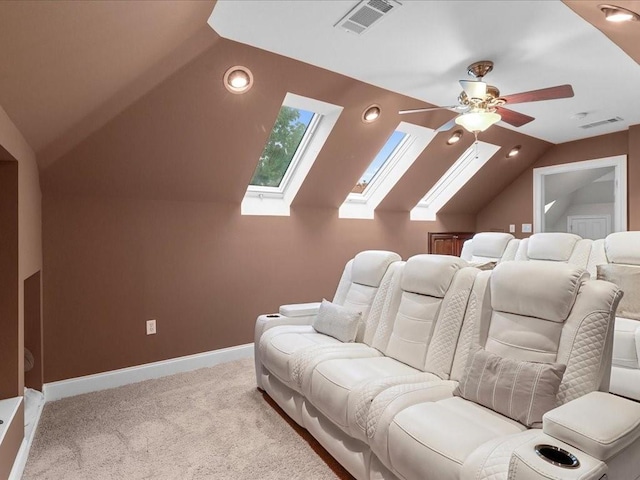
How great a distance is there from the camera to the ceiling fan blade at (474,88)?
8.78ft

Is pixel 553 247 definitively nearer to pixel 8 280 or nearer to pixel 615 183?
pixel 615 183

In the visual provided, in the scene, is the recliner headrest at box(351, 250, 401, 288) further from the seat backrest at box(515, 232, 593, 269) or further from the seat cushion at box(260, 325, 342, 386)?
the seat backrest at box(515, 232, 593, 269)

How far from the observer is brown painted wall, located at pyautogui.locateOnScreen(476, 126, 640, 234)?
4.57 metres

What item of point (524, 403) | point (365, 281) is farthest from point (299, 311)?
point (524, 403)

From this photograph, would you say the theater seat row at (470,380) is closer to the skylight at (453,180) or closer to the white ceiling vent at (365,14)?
the white ceiling vent at (365,14)

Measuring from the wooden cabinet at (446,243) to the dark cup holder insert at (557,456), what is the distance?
434cm

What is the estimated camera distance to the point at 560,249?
3549mm

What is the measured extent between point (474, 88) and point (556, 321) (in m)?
1.85

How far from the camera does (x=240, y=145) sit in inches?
126

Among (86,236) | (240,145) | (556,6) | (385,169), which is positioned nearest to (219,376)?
(86,236)

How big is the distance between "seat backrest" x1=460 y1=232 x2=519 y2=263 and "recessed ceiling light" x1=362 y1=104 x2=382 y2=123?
2.02 meters

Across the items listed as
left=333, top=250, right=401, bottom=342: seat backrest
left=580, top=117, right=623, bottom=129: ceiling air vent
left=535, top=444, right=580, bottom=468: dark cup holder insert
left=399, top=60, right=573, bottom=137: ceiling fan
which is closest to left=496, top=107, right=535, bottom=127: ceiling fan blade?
left=399, top=60, right=573, bottom=137: ceiling fan

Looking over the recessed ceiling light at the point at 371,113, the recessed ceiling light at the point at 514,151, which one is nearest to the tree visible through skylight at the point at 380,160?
the recessed ceiling light at the point at 371,113

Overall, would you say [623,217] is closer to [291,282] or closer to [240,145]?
[291,282]
